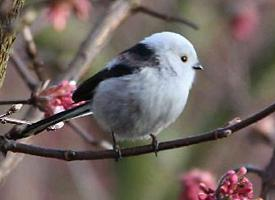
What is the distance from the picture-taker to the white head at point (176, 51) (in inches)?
97.3

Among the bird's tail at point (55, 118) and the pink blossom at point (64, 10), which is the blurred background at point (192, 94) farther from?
the bird's tail at point (55, 118)

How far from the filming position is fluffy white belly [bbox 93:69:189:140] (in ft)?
7.54

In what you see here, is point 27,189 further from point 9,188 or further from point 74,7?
point 74,7

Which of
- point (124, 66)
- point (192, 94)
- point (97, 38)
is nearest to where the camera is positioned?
point (124, 66)

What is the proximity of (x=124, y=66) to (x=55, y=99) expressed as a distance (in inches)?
11.1

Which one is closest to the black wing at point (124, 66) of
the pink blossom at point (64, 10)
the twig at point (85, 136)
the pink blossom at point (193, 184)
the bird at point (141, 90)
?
the bird at point (141, 90)

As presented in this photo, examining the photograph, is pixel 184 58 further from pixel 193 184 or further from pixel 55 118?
pixel 193 184

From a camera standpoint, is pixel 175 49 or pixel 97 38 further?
pixel 97 38

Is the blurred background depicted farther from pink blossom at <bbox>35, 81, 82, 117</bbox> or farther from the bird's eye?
pink blossom at <bbox>35, 81, 82, 117</bbox>

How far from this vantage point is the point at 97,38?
9.68ft

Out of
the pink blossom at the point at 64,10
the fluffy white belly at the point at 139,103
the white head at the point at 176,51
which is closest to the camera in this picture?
the fluffy white belly at the point at 139,103

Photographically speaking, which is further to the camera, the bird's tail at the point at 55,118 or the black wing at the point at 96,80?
the black wing at the point at 96,80

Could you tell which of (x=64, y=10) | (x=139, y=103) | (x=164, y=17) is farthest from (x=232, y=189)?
(x=64, y=10)

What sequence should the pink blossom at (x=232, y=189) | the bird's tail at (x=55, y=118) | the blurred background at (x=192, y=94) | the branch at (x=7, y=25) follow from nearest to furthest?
the branch at (x=7, y=25)
the pink blossom at (x=232, y=189)
the bird's tail at (x=55, y=118)
the blurred background at (x=192, y=94)
